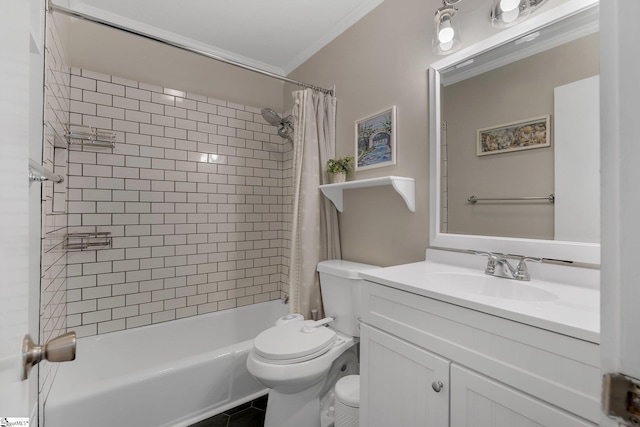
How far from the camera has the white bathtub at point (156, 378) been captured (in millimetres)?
1378

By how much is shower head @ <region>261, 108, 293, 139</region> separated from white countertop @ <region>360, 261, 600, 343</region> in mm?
1624

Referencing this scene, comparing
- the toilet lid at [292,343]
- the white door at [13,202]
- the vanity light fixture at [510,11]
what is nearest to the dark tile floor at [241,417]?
Result: the toilet lid at [292,343]

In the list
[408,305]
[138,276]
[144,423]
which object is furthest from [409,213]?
[138,276]

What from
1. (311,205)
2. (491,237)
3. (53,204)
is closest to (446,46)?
(491,237)

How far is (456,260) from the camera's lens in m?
1.37

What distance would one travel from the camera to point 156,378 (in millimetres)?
1515

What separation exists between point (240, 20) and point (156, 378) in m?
2.26

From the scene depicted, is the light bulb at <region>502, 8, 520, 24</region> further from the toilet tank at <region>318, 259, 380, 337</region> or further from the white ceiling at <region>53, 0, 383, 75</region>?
the toilet tank at <region>318, 259, 380, 337</region>

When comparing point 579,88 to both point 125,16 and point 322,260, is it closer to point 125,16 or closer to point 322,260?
point 322,260

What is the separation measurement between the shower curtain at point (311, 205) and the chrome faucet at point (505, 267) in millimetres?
1037

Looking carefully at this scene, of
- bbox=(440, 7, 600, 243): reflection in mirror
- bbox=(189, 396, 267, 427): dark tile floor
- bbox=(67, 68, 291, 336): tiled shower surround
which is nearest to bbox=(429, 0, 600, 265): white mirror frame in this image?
bbox=(440, 7, 600, 243): reflection in mirror

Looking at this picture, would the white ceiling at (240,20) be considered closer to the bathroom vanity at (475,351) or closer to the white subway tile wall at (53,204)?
the white subway tile wall at (53,204)

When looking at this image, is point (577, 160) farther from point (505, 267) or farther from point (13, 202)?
point (13, 202)

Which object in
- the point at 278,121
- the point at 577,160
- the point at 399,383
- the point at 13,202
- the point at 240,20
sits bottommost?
the point at 399,383
